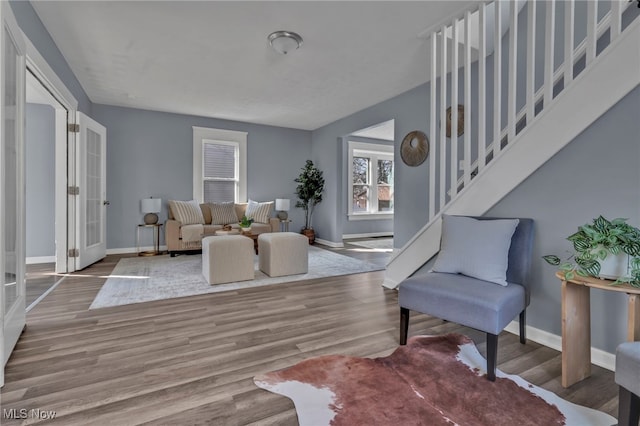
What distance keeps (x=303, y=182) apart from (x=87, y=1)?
15.0 ft

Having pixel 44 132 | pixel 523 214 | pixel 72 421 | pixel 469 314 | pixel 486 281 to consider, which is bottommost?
pixel 72 421

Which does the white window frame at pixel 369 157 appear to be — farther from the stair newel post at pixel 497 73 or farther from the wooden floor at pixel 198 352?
the stair newel post at pixel 497 73

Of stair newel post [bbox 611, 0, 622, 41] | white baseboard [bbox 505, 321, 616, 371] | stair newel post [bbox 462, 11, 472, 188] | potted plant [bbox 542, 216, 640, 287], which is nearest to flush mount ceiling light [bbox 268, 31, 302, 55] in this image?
stair newel post [bbox 462, 11, 472, 188]

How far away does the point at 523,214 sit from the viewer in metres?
2.28

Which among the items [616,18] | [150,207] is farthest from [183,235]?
[616,18]

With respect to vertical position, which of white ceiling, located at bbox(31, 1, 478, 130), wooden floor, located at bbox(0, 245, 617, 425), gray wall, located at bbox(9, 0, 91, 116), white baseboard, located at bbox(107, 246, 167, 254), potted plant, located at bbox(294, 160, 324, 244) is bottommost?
wooden floor, located at bbox(0, 245, 617, 425)

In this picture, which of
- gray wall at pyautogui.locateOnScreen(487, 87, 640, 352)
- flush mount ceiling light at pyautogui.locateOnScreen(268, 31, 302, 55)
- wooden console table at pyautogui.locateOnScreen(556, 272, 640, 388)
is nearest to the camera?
wooden console table at pyautogui.locateOnScreen(556, 272, 640, 388)

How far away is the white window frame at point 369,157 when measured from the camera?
7324 mm

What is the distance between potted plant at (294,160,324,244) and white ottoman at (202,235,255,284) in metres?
3.09

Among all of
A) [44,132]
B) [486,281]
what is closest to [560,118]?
[486,281]

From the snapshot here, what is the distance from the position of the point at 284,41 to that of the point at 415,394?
10.3 ft

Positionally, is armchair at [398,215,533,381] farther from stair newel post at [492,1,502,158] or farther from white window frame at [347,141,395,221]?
white window frame at [347,141,395,221]

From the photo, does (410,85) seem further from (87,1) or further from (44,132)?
(44,132)
